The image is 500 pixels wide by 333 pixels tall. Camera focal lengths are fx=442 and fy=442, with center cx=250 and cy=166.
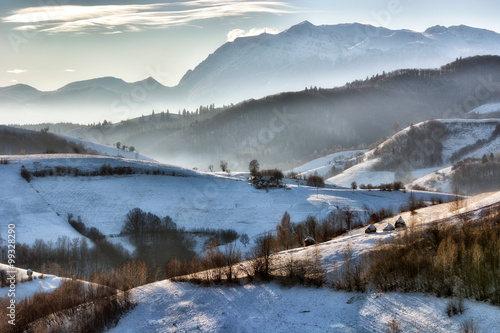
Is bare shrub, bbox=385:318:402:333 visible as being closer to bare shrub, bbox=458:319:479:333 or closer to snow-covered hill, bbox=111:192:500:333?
snow-covered hill, bbox=111:192:500:333

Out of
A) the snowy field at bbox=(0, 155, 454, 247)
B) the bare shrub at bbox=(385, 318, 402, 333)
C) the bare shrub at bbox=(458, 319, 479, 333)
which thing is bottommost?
the snowy field at bbox=(0, 155, 454, 247)

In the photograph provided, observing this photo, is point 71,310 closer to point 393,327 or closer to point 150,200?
point 393,327

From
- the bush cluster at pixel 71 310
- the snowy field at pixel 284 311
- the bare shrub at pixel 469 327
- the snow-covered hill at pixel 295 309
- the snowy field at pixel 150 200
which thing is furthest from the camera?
the snowy field at pixel 150 200

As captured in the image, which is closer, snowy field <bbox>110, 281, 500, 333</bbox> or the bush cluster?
snowy field <bbox>110, 281, 500, 333</bbox>

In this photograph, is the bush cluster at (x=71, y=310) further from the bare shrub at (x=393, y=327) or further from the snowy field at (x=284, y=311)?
the bare shrub at (x=393, y=327)

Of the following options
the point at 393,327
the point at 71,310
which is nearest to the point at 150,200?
the point at 71,310

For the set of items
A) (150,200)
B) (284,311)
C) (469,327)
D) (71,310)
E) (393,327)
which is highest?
(469,327)

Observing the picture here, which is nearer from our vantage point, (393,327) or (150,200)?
A: (393,327)

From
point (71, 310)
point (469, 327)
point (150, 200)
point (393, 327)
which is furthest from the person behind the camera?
point (150, 200)

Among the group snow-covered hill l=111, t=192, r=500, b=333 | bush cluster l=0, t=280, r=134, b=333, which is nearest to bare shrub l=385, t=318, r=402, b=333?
snow-covered hill l=111, t=192, r=500, b=333

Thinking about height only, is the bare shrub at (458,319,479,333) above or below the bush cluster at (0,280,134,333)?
above

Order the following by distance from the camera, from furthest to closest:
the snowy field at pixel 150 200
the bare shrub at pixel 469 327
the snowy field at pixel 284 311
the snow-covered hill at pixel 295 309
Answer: the snowy field at pixel 150 200, the snow-covered hill at pixel 295 309, the snowy field at pixel 284 311, the bare shrub at pixel 469 327

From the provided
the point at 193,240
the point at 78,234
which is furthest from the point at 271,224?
the point at 78,234

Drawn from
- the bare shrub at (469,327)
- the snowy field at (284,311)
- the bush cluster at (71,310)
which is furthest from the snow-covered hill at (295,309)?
the bush cluster at (71,310)
